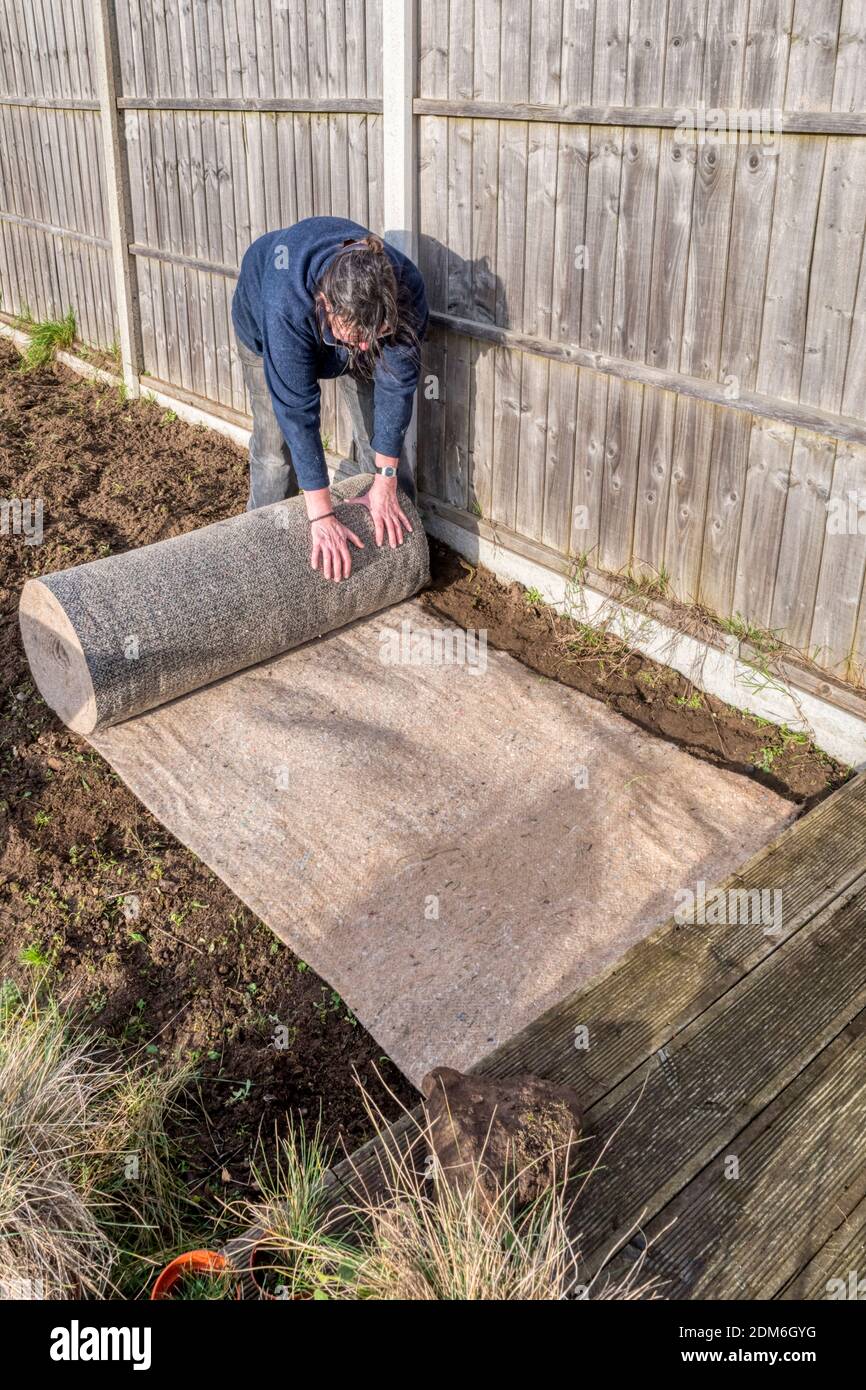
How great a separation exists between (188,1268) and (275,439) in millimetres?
3835

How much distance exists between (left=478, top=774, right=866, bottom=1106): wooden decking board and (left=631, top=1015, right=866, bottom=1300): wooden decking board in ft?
1.05

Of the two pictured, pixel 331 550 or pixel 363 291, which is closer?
pixel 363 291

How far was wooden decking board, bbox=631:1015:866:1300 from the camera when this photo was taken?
2256 millimetres

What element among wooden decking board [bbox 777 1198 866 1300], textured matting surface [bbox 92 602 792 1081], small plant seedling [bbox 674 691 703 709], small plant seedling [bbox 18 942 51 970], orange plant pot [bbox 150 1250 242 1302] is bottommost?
small plant seedling [bbox 18 942 51 970]

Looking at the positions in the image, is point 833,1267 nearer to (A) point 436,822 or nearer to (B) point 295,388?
(A) point 436,822

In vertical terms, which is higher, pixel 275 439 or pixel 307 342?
pixel 307 342

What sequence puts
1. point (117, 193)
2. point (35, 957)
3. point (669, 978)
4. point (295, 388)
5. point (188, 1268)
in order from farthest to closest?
point (117, 193), point (295, 388), point (35, 957), point (669, 978), point (188, 1268)

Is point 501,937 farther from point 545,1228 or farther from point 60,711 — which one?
point 60,711

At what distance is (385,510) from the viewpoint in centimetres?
509

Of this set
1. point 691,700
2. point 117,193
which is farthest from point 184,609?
point 117,193

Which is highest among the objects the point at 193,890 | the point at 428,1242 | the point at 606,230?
the point at 606,230

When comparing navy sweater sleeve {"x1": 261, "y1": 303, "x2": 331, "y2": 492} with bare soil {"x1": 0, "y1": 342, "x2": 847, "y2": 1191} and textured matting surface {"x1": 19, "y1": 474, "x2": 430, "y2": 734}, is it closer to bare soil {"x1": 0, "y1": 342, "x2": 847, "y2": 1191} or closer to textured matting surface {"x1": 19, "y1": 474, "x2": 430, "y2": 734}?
textured matting surface {"x1": 19, "y1": 474, "x2": 430, "y2": 734}

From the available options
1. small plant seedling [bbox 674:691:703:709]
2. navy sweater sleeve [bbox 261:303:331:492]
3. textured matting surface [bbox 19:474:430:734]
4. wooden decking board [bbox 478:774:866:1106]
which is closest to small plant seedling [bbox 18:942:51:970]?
textured matting surface [bbox 19:474:430:734]

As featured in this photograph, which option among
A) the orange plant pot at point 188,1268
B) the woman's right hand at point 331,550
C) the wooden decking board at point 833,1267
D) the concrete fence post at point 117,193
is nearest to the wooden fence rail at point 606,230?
the concrete fence post at point 117,193
